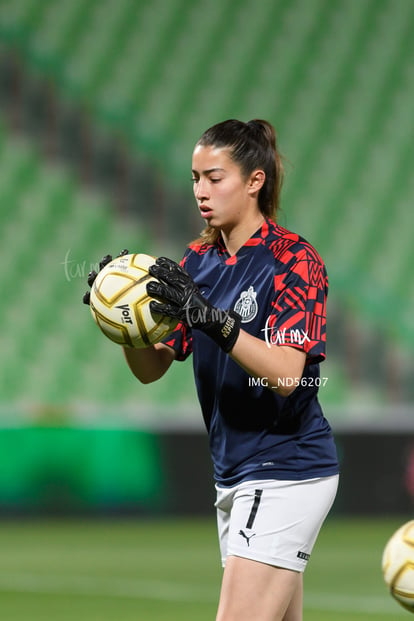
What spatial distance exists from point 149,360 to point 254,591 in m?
0.87

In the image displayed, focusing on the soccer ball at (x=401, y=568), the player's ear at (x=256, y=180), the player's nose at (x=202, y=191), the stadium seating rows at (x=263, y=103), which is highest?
the stadium seating rows at (x=263, y=103)

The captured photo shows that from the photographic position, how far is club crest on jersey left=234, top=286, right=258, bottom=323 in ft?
11.1

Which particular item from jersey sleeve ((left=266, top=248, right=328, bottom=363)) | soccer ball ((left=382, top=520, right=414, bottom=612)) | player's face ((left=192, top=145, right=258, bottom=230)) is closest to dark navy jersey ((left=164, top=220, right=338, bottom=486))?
jersey sleeve ((left=266, top=248, right=328, bottom=363))

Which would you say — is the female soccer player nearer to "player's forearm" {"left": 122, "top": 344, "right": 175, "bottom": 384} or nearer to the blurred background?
"player's forearm" {"left": 122, "top": 344, "right": 175, "bottom": 384}

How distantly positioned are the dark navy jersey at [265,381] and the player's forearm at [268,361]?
6cm

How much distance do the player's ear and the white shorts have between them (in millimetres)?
898

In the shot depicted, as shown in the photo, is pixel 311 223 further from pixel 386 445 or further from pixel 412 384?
pixel 386 445

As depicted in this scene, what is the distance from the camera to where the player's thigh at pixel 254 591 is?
3.16m

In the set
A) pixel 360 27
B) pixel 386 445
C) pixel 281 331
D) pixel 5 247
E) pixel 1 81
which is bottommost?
pixel 386 445

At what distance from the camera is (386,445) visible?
10500 millimetres

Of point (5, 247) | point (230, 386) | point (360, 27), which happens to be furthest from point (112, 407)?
point (230, 386)

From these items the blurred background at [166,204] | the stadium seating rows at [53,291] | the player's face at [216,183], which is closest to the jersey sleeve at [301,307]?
the player's face at [216,183]

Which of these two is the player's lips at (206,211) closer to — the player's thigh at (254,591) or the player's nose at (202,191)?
the player's nose at (202,191)

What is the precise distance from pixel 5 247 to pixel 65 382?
5.18 ft
